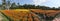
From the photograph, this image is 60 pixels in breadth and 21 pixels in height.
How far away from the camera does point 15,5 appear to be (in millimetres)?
1129

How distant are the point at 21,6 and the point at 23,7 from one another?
0.07 feet

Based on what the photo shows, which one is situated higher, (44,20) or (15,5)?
(15,5)

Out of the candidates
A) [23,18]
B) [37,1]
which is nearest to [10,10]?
[23,18]

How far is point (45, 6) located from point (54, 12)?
0.35ft

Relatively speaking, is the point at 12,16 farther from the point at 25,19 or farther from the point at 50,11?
the point at 50,11

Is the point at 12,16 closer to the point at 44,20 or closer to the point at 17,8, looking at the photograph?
the point at 17,8

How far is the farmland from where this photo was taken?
112 centimetres

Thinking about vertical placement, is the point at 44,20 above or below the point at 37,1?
below

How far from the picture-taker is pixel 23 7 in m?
1.13

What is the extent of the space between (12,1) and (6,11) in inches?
4.5

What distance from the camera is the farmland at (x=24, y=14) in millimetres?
1117

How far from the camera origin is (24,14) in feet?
3.71

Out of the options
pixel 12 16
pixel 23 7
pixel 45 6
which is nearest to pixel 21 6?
pixel 23 7

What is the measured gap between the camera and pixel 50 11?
3.71 feet
